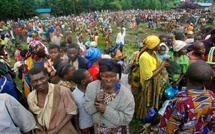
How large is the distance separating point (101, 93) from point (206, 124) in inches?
43.8

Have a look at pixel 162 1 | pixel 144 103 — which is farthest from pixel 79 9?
pixel 144 103

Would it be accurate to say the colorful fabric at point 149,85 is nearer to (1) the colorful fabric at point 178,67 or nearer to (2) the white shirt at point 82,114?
(1) the colorful fabric at point 178,67

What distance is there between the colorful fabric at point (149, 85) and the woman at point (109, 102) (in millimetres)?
1063

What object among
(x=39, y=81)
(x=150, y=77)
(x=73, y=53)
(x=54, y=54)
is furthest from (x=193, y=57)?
(x=54, y=54)

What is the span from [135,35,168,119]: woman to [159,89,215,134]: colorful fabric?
1.26 metres

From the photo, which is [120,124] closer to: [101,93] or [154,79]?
[101,93]

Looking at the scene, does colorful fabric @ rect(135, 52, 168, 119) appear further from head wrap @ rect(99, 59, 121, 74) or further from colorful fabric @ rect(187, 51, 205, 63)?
head wrap @ rect(99, 59, 121, 74)

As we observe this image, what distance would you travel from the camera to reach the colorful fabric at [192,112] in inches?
82.0

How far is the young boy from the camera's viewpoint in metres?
2.78

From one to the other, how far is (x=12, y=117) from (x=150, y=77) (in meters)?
2.10

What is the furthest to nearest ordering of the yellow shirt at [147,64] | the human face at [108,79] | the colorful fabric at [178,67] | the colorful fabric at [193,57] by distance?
the colorful fabric at [178,67]
the colorful fabric at [193,57]
the yellow shirt at [147,64]
the human face at [108,79]

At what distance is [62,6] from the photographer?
41875 mm


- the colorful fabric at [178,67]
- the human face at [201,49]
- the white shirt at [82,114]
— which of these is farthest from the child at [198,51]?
the white shirt at [82,114]

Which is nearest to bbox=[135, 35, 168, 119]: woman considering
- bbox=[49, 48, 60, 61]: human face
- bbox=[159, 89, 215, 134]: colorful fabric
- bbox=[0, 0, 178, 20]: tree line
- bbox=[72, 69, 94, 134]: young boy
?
bbox=[72, 69, 94, 134]: young boy
